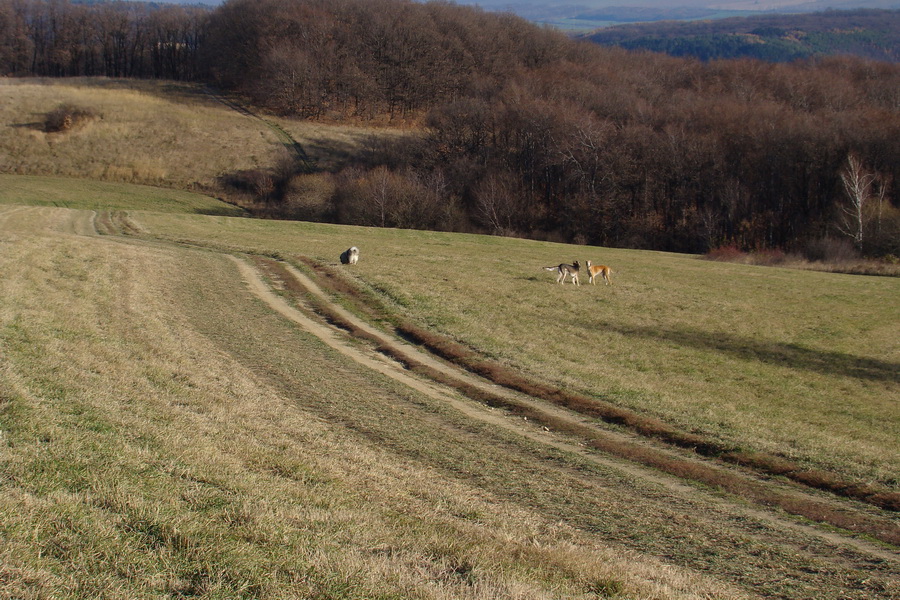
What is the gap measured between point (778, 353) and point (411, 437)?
13.7m

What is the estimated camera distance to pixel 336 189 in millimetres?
71938

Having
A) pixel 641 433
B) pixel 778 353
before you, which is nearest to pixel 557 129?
pixel 778 353

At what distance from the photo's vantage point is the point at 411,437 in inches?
455

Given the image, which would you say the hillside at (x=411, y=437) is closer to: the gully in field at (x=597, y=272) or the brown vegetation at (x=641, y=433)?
the brown vegetation at (x=641, y=433)

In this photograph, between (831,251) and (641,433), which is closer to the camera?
(641,433)

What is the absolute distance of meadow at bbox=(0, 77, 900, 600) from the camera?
6.05m

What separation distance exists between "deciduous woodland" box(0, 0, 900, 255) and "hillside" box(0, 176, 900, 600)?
42.5m

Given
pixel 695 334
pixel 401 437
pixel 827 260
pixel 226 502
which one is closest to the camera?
pixel 226 502

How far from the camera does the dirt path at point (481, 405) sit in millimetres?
9258

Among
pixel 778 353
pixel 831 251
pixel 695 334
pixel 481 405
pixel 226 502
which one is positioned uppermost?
pixel 831 251

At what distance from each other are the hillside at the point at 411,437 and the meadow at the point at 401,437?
0.05 m

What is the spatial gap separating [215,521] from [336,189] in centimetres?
6781

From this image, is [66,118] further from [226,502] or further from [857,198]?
[226,502]

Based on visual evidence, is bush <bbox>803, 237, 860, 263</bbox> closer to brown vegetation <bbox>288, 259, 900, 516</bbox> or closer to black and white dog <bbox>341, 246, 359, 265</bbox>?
black and white dog <bbox>341, 246, 359, 265</bbox>
